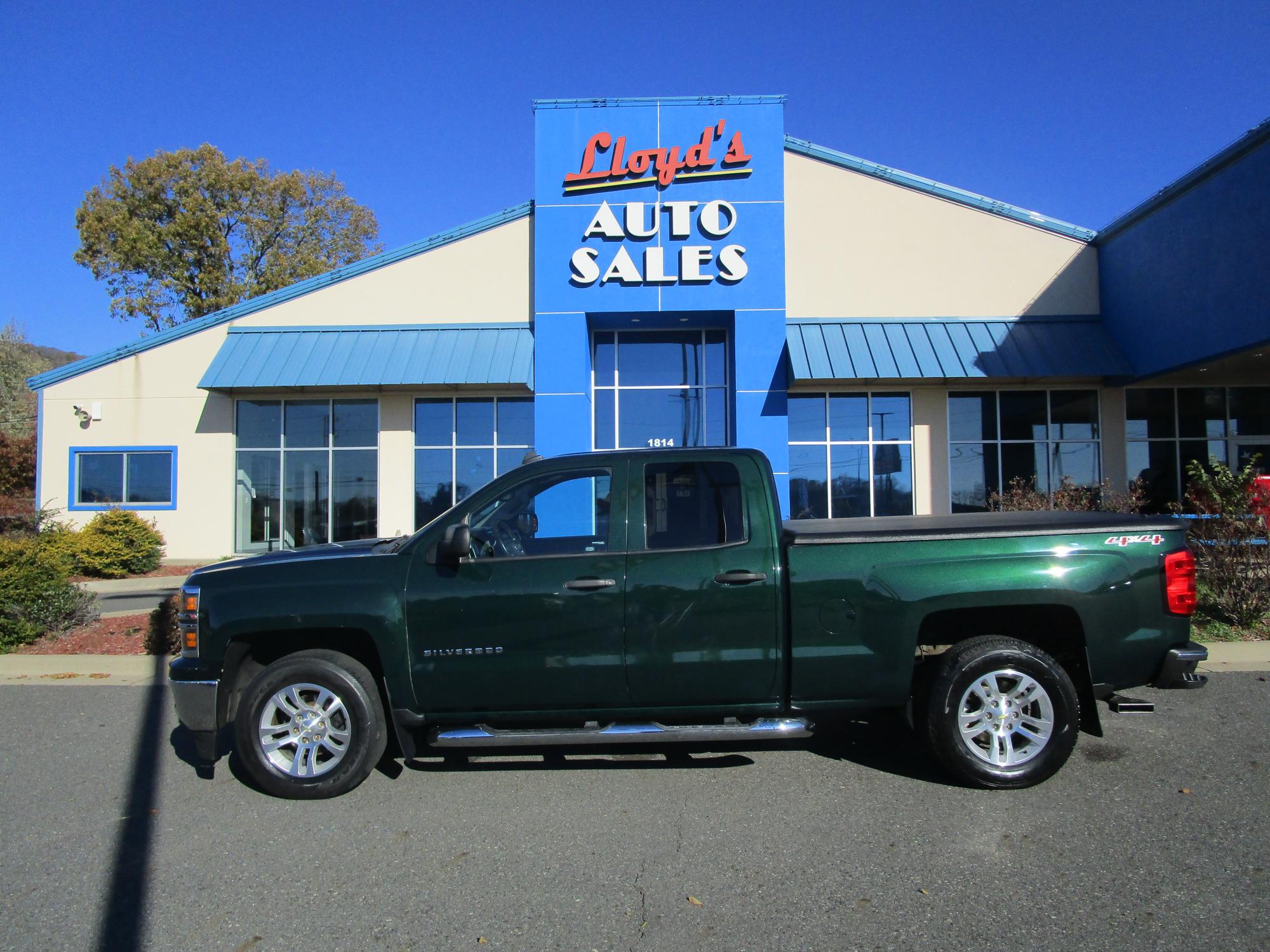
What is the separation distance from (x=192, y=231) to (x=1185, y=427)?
107 feet

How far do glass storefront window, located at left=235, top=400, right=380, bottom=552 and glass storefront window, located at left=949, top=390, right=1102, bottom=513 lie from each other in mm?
12289

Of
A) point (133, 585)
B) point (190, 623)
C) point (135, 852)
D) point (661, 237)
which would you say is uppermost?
point (661, 237)

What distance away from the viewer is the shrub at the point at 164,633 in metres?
8.58

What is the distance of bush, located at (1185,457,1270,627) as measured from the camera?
356 inches

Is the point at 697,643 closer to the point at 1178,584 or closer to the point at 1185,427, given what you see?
the point at 1178,584

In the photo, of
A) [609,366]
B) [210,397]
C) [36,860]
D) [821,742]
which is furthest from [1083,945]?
[210,397]

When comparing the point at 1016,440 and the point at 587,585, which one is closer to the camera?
the point at 587,585

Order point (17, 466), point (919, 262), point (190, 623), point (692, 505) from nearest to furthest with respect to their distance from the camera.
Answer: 1. point (190, 623)
2. point (692, 505)
3. point (919, 262)
4. point (17, 466)

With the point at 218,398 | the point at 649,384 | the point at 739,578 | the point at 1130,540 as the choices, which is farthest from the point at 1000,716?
the point at 218,398

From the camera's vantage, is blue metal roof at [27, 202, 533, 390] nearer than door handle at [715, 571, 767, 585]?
No

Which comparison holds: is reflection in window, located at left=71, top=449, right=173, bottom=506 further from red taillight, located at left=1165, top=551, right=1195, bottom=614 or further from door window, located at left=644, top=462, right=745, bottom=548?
red taillight, located at left=1165, top=551, right=1195, bottom=614

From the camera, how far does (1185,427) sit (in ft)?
57.2

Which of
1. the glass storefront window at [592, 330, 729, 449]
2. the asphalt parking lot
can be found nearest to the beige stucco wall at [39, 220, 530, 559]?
the glass storefront window at [592, 330, 729, 449]

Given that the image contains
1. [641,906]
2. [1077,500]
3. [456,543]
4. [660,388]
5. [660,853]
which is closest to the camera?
[641,906]
